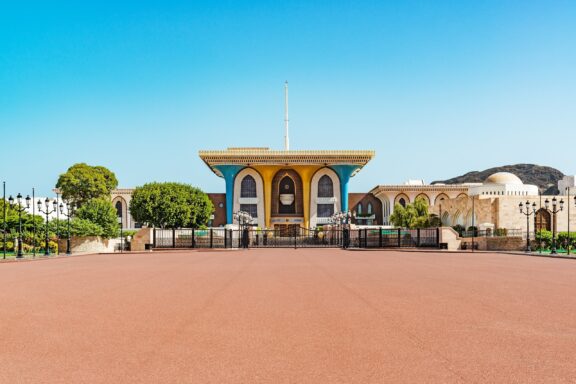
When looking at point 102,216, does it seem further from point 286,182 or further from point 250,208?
point 286,182

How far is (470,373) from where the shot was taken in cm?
A: 482

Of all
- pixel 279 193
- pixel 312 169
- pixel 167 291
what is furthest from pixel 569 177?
pixel 167 291

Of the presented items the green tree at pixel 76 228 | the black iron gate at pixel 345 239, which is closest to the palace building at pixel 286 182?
the black iron gate at pixel 345 239

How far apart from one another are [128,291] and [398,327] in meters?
6.39

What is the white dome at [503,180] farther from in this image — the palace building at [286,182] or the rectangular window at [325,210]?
the rectangular window at [325,210]

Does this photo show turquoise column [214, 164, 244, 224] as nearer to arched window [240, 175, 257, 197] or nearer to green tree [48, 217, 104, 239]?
arched window [240, 175, 257, 197]

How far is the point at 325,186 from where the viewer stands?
67.9 m

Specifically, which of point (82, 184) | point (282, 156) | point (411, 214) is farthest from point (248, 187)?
point (411, 214)

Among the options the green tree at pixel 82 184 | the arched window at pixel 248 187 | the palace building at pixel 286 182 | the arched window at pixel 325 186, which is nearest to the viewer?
the green tree at pixel 82 184

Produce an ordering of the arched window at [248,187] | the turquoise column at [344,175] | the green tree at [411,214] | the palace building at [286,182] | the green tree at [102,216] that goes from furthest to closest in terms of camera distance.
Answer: the arched window at [248,187], the turquoise column at [344,175], the palace building at [286,182], the green tree at [411,214], the green tree at [102,216]

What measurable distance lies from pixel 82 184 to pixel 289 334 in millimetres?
60298

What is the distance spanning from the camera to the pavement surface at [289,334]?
193 inches

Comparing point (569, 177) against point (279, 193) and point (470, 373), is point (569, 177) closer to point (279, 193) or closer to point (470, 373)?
point (279, 193)

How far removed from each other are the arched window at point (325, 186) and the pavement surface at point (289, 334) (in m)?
55.8
